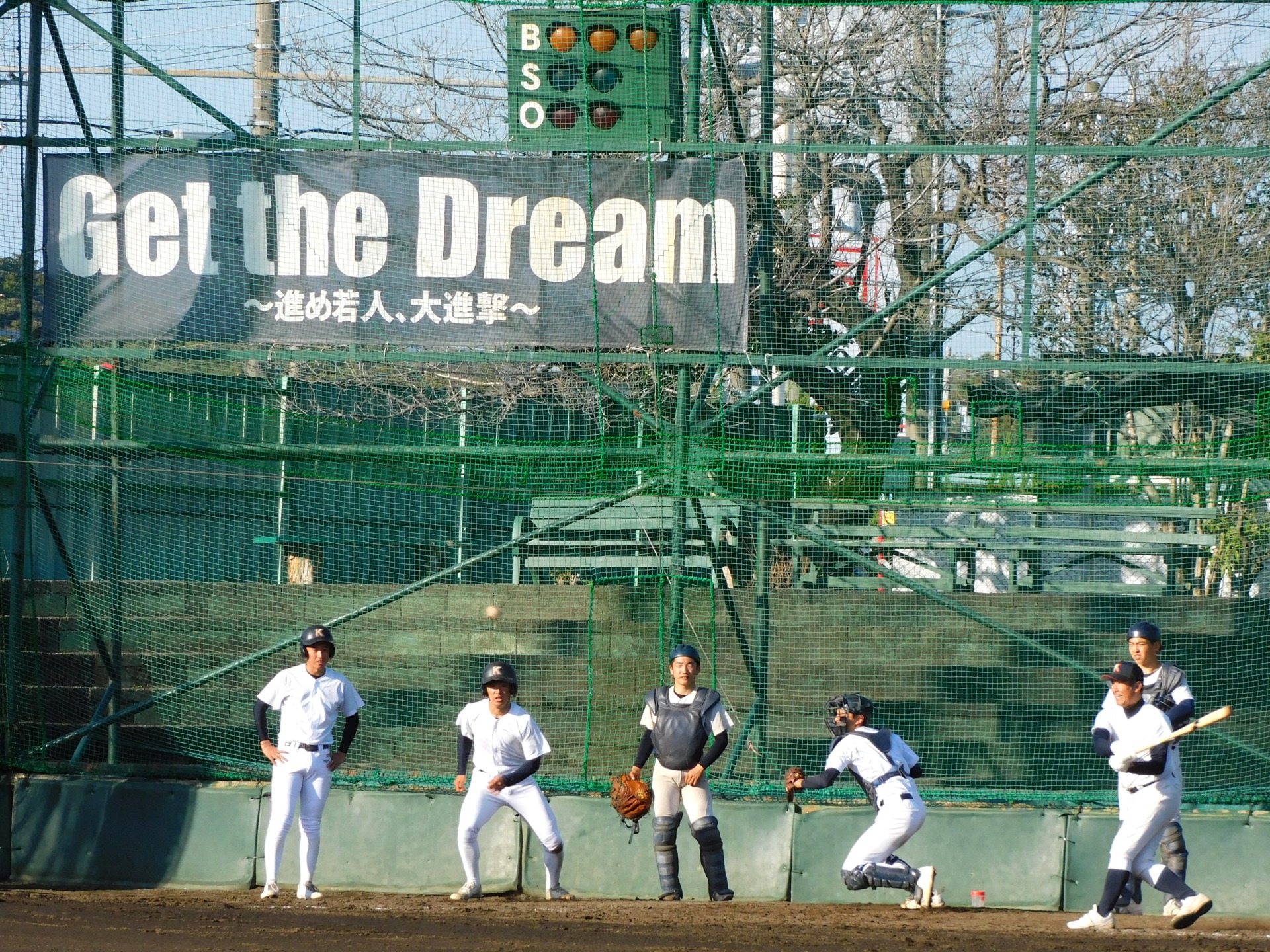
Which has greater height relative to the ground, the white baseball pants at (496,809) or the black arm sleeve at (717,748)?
the black arm sleeve at (717,748)

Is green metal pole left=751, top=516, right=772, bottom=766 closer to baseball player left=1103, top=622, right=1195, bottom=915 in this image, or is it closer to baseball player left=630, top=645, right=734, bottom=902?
baseball player left=630, top=645, right=734, bottom=902

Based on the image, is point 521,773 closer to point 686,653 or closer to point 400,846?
point 686,653

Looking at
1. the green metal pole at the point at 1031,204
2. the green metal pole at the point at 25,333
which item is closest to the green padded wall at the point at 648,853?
the green metal pole at the point at 1031,204

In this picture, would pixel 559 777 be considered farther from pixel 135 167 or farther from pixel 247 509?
pixel 135 167

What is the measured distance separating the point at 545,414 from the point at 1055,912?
24.7ft

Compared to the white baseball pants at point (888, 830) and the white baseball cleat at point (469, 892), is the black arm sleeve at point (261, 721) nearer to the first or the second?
the white baseball cleat at point (469, 892)

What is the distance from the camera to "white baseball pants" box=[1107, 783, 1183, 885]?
7965mm

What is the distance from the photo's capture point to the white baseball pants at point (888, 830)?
330 inches

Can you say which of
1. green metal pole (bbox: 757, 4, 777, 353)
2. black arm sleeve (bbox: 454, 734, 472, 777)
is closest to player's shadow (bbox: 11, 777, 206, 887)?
black arm sleeve (bbox: 454, 734, 472, 777)

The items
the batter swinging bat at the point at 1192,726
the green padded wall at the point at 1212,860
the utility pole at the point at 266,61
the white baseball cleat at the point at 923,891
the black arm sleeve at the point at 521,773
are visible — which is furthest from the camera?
the utility pole at the point at 266,61

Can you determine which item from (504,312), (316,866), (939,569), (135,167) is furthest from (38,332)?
(939,569)

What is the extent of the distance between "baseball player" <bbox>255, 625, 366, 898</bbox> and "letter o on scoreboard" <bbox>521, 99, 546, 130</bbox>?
3.68 meters

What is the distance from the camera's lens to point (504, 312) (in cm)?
1008

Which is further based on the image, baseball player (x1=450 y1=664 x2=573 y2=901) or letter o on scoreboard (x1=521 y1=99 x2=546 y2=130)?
Result: letter o on scoreboard (x1=521 y1=99 x2=546 y2=130)
